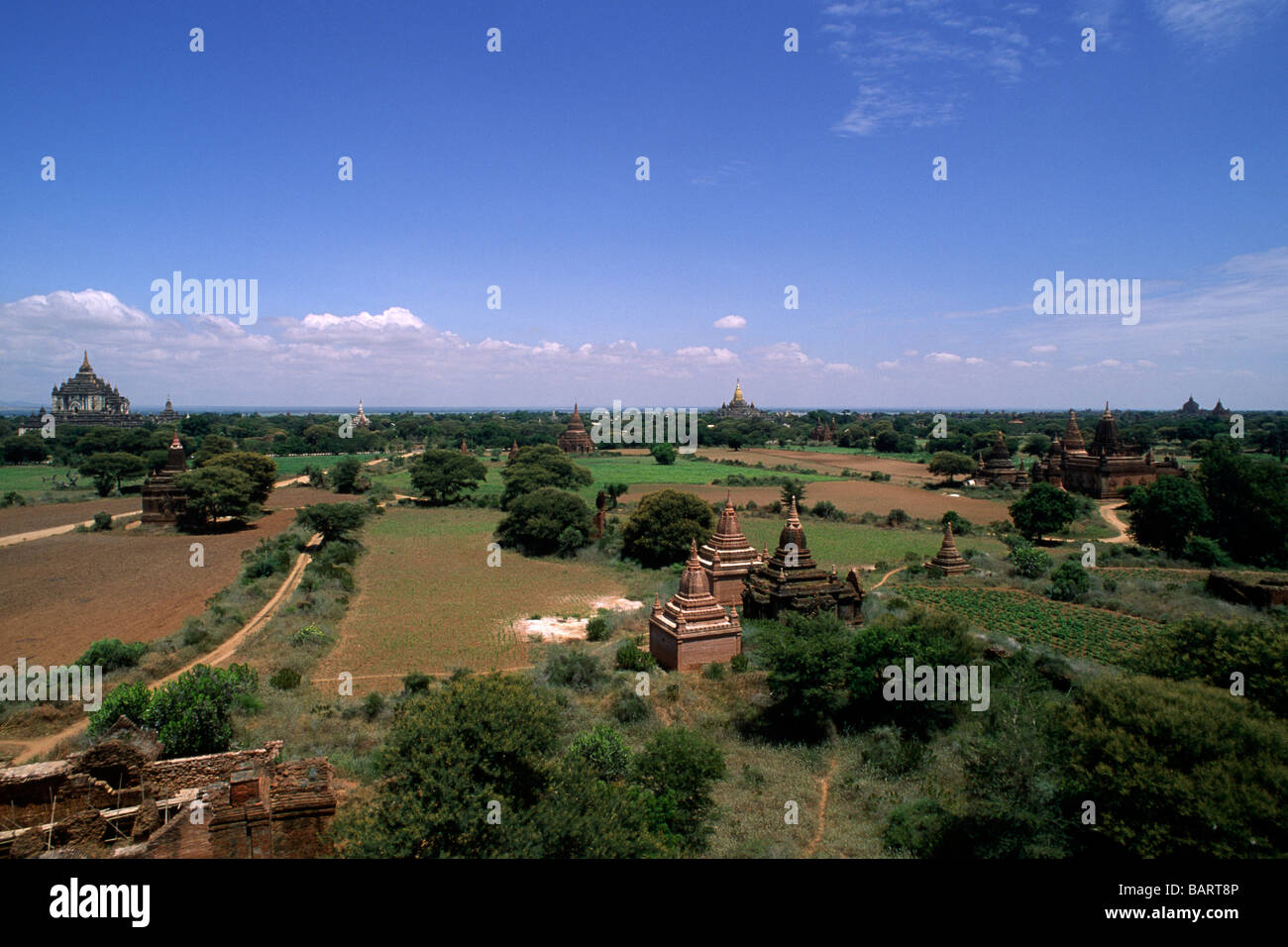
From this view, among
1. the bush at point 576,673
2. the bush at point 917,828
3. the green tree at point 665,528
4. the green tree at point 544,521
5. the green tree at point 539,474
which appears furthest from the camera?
the green tree at point 539,474

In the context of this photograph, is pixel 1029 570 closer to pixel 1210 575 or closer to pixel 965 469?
pixel 1210 575

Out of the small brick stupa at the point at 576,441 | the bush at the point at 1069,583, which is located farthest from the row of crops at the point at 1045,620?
the small brick stupa at the point at 576,441

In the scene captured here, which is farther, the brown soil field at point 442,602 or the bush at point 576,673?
the brown soil field at point 442,602

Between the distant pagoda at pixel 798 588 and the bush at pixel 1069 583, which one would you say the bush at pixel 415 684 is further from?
the bush at pixel 1069 583

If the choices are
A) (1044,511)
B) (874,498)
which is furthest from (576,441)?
(1044,511)

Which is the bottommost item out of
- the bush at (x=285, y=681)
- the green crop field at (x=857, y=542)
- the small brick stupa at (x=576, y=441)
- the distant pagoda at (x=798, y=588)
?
the bush at (x=285, y=681)
